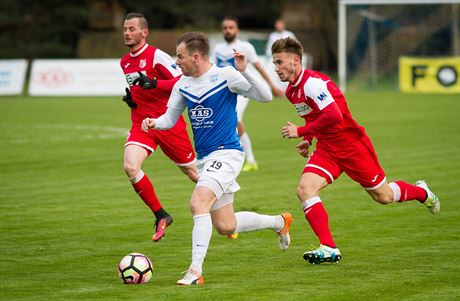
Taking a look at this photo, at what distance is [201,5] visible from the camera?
5684 centimetres

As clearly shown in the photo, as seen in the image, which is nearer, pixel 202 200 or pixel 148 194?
pixel 202 200

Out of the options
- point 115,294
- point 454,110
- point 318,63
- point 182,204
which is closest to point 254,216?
point 115,294

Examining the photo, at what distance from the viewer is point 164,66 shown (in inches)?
450

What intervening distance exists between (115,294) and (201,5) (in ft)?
163

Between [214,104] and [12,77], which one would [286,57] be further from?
[12,77]

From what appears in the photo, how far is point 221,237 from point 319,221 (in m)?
1.89

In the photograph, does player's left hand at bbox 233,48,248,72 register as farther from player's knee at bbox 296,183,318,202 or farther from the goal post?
the goal post

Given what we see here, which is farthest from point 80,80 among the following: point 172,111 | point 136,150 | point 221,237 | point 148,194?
point 172,111

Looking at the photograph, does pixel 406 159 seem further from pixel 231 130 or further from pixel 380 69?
pixel 380 69

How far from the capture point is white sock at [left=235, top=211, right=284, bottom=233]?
9.12 m

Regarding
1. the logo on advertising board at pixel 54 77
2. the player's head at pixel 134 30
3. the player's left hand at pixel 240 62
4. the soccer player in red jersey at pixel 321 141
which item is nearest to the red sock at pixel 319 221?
the soccer player in red jersey at pixel 321 141

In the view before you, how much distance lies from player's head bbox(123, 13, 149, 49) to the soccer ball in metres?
3.60

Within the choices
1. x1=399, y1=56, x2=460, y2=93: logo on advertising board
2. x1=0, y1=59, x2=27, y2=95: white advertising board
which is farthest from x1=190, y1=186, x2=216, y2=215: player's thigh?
x1=0, y1=59, x2=27, y2=95: white advertising board

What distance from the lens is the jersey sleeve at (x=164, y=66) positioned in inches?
450
